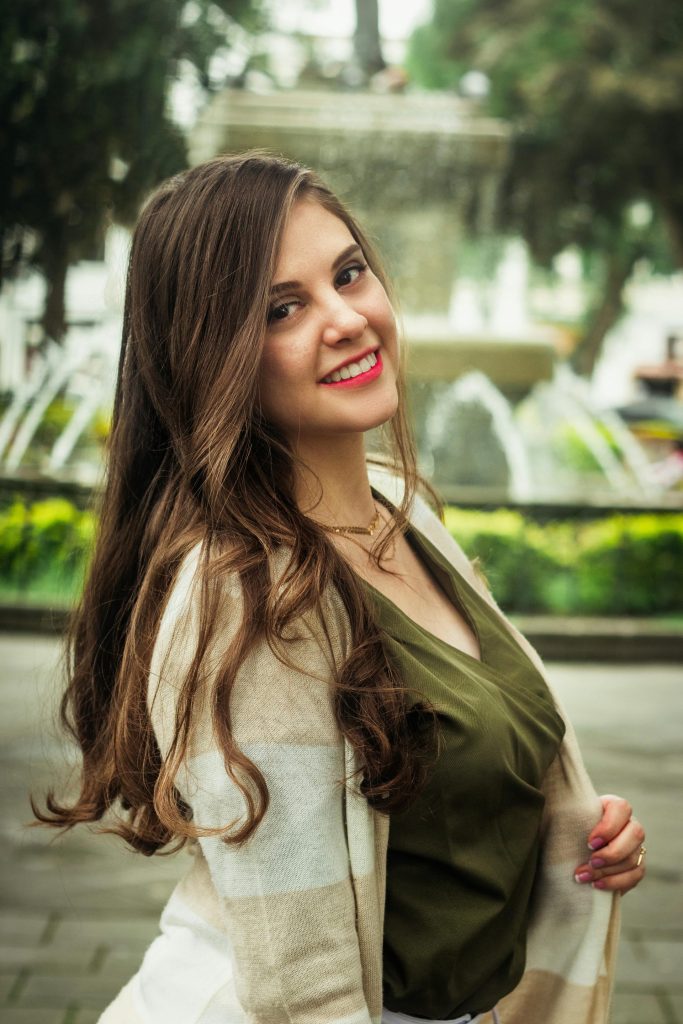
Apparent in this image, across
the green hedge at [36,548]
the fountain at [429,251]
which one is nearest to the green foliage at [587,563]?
the fountain at [429,251]

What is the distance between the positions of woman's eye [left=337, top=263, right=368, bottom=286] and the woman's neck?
230mm

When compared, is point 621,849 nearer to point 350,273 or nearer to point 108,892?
point 350,273

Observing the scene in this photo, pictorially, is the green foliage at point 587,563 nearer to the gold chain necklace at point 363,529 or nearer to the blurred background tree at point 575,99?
the gold chain necklace at point 363,529

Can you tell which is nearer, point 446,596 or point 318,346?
point 318,346

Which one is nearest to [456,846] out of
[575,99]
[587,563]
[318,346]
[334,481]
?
[334,481]

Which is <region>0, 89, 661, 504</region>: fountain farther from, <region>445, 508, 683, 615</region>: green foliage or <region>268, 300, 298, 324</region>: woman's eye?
<region>268, 300, 298, 324</region>: woman's eye

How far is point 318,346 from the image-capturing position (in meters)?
1.83

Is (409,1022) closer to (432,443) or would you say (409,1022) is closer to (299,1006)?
(299,1006)

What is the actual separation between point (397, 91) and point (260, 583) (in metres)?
9.24

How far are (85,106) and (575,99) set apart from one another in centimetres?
1772

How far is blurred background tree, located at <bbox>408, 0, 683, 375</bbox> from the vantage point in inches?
848

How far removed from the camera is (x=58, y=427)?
43.3ft

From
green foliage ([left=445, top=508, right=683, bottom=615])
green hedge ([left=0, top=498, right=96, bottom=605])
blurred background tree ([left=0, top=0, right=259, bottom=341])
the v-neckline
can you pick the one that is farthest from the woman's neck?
green hedge ([left=0, top=498, right=96, bottom=605])

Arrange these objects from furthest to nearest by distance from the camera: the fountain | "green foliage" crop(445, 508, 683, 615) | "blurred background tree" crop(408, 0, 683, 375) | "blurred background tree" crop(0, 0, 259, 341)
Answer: "blurred background tree" crop(408, 0, 683, 375)
the fountain
"green foliage" crop(445, 508, 683, 615)
"blurred background tree" crop(0, 0, 259, 341)
